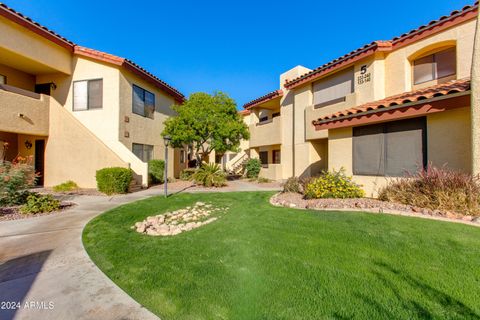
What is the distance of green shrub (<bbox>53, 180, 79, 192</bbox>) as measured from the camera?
11859 mm

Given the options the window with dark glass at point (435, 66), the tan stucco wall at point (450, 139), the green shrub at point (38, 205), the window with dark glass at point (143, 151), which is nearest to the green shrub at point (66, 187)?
the window with dark glass at point (143, 151)

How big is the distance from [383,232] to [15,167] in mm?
11948

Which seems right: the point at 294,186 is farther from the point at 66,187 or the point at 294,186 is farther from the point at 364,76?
the point at 66,187

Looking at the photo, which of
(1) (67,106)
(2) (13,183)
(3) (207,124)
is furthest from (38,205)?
(3) (207,124)

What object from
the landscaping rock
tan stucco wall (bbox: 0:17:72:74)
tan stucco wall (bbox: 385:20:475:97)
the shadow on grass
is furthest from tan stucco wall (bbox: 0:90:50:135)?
tan stucco wall (bbox: 385:20:475:97)

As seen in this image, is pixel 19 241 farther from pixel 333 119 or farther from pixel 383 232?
pixel 333 119

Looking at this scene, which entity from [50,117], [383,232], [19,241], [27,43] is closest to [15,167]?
[19,241]

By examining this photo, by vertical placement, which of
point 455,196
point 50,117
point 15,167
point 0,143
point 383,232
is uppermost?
point 50,117

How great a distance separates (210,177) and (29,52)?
11.6 meters

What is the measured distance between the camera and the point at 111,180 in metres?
10.8

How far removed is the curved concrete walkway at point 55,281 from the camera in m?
2.58

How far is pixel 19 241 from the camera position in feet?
15.9

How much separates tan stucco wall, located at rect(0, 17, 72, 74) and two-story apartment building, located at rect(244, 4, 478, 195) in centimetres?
1448

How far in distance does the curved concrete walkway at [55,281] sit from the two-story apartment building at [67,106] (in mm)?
7925
